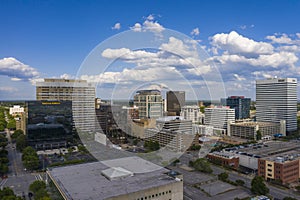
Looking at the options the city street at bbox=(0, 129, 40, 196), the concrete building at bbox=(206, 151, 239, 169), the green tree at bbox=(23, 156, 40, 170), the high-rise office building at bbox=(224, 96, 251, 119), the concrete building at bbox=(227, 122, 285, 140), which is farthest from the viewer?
the high-rise office building at bbox=(224, 96, 251, 119)

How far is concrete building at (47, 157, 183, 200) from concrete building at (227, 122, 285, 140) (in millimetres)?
12394

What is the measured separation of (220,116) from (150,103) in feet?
24.4

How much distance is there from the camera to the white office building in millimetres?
19094

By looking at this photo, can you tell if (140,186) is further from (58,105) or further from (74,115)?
(74,115)

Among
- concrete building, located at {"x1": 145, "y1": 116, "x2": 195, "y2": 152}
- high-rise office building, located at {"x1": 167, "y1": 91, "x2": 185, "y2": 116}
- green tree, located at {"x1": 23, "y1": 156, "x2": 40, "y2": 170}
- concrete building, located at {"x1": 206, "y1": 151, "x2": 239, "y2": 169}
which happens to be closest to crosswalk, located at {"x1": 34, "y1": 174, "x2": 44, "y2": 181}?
green tree, located at {"x1": 23, "y1": 156, "x2": 40, "y2": 170}

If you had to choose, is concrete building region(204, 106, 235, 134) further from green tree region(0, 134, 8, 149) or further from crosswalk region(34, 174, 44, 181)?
green tree region(0, 134, 8, 149)

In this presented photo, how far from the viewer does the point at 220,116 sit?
2064 centimetres

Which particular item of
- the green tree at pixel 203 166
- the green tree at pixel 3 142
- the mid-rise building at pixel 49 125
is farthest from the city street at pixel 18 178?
the green tree at pixel 203 166

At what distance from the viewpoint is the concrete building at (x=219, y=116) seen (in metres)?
19.1

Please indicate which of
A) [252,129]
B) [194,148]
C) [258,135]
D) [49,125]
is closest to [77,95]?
[49,125]

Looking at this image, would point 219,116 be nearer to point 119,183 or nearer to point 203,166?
point 203,166

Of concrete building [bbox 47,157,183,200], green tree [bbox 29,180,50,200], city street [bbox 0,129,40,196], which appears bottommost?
city street [bbox 0,129,40,196]

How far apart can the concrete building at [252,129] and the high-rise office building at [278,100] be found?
3.03ft

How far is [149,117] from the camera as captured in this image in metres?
16.3
